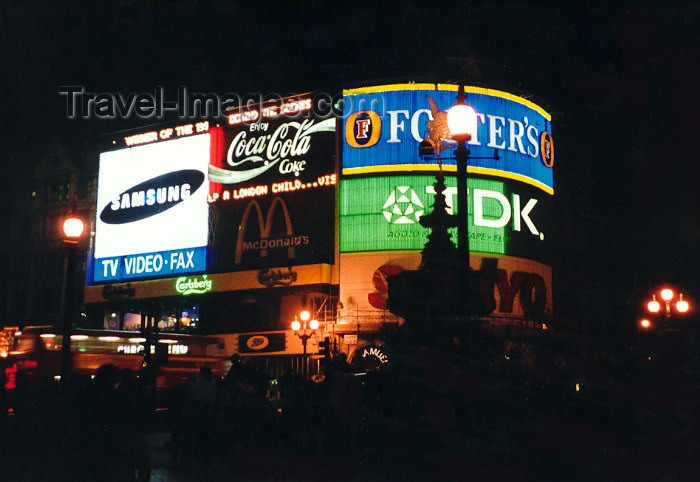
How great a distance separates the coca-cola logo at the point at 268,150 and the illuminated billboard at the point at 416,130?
91.4 inches

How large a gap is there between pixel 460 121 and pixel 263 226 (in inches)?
1679

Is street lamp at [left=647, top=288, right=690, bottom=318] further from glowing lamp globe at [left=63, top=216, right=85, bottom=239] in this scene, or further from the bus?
glowing lamp globe at [left=63, top=216, right=85, bottom=239]

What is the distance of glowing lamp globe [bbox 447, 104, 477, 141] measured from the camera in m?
15.4

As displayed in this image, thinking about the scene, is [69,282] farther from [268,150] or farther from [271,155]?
[268,150]

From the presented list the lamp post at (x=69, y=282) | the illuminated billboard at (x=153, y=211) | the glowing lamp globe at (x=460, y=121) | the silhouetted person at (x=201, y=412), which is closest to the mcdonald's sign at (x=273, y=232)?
the illuminated billboard at (x=153, y=211)

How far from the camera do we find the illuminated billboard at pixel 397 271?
53.1 meters

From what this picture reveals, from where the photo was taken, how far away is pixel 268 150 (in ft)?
191

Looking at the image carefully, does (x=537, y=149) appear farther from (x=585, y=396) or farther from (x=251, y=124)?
(x=585, y=396)

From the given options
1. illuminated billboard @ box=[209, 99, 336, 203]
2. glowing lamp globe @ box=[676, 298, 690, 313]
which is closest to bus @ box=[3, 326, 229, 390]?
illuminated billboard @ box=[209, 99, 336, 203]

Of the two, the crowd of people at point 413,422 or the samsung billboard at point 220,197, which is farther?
the samsung billboard at point 220,197

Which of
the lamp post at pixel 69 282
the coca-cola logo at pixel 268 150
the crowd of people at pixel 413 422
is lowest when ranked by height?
the crowd of people at pixel 413 422

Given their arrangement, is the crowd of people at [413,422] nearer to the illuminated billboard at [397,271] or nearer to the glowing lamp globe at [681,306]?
the glowing lamp globe at [681,306]

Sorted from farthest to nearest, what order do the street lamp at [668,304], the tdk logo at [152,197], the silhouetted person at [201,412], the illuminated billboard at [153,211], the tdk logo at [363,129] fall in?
the tdk logo at [152,197]
the illuminated billboard at [153,211]
the tdk logo at [363,129]
the street lamp at [668,304]
the silhouetted person at [201,412]

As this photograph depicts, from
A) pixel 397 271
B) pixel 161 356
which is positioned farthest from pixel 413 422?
pixel 397 271
